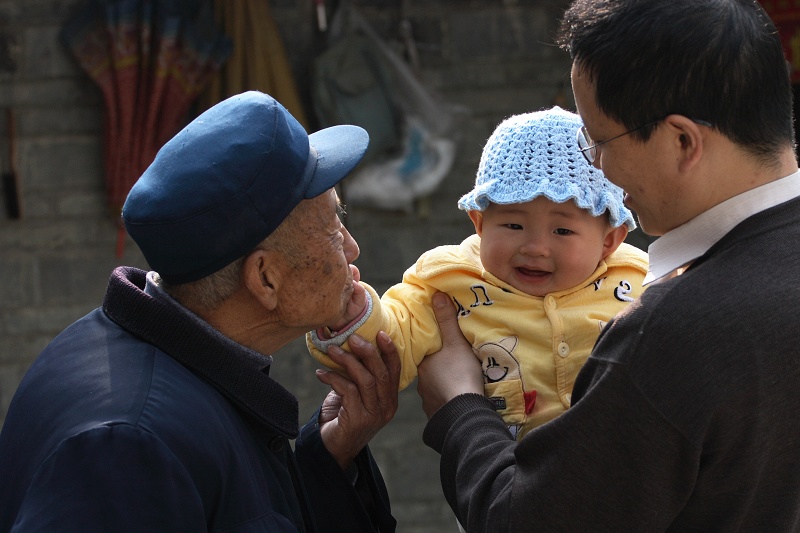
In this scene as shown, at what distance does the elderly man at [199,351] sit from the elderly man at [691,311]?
1.77 ft

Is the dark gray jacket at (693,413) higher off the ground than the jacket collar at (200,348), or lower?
higher

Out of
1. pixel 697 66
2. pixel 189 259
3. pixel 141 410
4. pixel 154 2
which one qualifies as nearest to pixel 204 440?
pixel 141 410

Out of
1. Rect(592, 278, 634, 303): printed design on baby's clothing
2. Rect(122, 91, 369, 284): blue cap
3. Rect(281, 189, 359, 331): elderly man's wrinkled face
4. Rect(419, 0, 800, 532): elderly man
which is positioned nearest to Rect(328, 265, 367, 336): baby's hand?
Rect(281, 189, 359, 331): elderly man's wrinkled face

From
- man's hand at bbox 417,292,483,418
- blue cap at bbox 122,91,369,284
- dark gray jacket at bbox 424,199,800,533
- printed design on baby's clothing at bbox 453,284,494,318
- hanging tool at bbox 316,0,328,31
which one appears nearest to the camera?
dark gray jacket at bbox 424,199,800,533

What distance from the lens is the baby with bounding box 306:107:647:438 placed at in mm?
2402

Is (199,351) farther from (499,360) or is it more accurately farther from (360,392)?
(499,360)

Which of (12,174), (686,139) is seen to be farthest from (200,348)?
(12,174)

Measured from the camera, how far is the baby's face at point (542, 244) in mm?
2436

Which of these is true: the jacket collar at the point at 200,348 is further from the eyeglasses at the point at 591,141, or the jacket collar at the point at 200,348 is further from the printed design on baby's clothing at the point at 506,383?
the eyeglasses at the point at 591,141

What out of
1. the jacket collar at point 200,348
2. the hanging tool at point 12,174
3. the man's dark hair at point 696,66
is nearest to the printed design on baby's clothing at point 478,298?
the jacket collar at point 200,348

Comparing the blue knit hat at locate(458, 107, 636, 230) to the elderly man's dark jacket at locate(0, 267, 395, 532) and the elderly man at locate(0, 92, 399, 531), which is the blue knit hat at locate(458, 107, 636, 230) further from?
the elderly man's dark jacket at locate(0, 267, 395, 532)

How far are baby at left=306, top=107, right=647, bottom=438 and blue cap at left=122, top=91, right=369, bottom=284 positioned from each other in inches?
20.0

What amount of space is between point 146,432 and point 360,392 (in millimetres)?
855

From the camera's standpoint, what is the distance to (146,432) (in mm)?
1723
